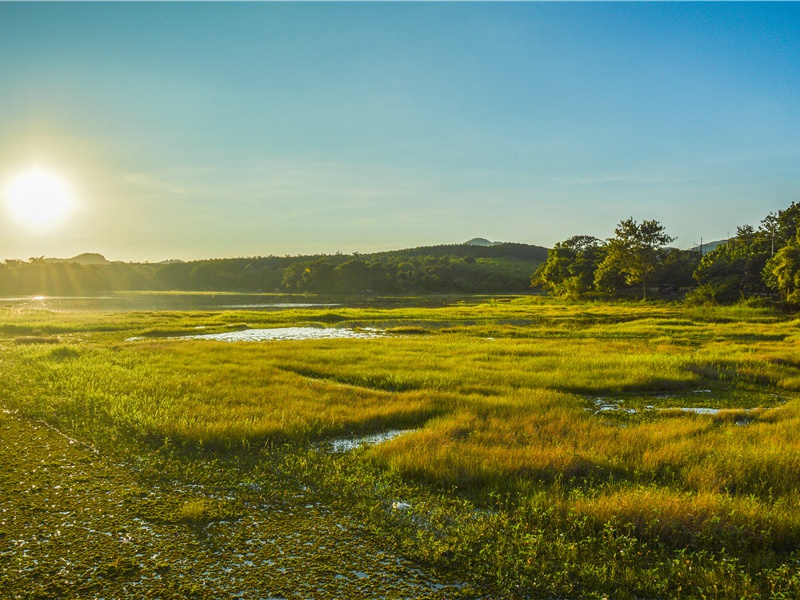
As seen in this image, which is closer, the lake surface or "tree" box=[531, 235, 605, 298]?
the lake surface

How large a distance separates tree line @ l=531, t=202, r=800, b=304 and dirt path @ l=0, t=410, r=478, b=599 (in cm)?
6270

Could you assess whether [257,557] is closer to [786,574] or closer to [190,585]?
[190,585]

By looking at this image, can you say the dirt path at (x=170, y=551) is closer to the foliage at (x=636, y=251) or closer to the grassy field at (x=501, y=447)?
the grassy field at (x=501, y=447)

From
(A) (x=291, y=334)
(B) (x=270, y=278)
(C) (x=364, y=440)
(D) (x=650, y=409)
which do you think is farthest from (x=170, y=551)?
(B) (x=270, y=278)

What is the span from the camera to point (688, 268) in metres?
92.8

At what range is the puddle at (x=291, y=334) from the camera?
36.9m

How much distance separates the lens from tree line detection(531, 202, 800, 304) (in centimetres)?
6353

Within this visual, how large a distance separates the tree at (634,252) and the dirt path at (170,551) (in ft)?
282

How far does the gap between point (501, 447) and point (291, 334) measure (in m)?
30.8

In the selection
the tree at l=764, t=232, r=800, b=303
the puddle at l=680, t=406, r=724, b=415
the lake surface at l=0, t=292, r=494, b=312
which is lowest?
the puddle at l=680, t=406, r=724, b=415

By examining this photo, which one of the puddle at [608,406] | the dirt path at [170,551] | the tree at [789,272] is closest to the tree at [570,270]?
the tree at [789,272]

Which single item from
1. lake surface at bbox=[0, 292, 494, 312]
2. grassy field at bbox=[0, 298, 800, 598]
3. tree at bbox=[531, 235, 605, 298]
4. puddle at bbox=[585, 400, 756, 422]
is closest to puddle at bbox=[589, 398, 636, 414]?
puddle at bbox=[585, 400, 756, 422]

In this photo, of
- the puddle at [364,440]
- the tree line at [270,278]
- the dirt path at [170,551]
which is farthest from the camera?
the tree line at [270,278]

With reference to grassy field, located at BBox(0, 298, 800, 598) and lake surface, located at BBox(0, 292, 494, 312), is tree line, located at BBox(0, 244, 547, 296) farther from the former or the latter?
grassy field, located at BBox(0, 298, 800, 598)
